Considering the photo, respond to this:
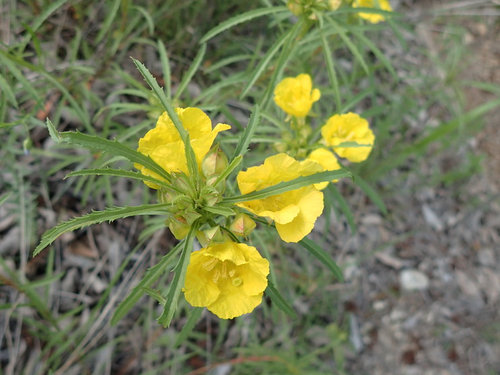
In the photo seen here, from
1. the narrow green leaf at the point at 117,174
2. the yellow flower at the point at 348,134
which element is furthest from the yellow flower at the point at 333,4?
the narrow green leaf at the point at 117,174

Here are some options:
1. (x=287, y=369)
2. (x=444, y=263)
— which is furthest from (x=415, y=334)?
(x=287, y=369)

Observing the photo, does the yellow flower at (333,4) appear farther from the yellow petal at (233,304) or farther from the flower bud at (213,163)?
the yellow petal at (233,304)

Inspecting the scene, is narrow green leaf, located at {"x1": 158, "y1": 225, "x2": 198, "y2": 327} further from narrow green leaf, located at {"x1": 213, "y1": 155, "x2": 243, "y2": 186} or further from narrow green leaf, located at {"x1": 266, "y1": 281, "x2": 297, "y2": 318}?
narrow green leaf, located at {"x1": 266, "y1": 281, "x2": 297, "y2": 318}

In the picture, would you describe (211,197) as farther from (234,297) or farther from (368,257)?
(368,257)

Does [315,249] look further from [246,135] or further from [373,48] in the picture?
[373,48]

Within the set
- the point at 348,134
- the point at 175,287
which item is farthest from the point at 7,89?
the point at 348,134

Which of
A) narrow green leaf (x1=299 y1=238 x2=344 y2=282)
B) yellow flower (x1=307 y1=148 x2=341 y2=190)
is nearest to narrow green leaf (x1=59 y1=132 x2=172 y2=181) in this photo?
narrow green leaf (x1=299 y1=238 x2=344 y2=282)
